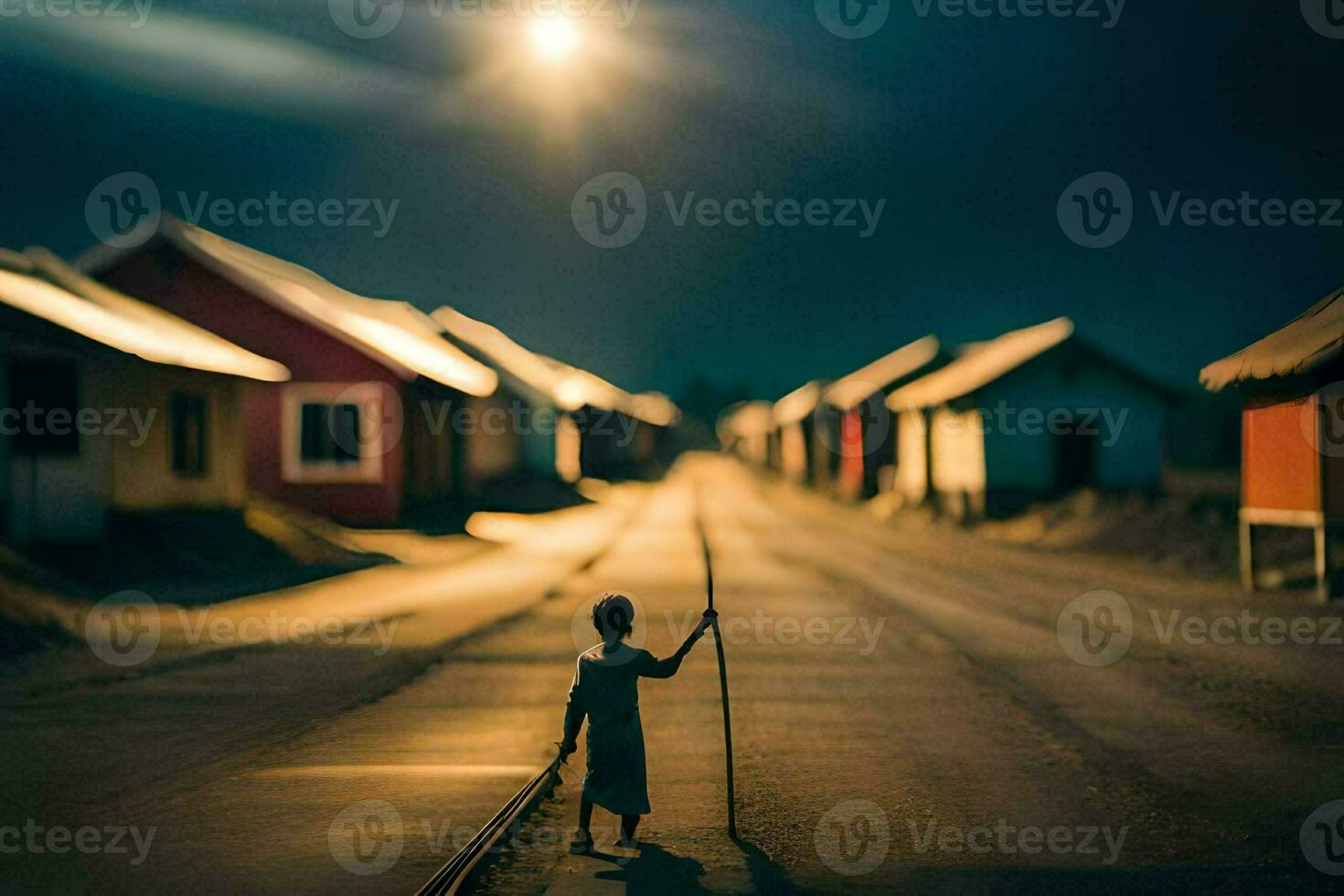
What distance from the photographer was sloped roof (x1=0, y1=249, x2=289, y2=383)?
1744cm

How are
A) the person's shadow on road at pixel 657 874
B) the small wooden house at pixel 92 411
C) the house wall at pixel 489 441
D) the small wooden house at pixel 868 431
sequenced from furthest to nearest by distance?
the small wooden house at pixel 868 431, the house wall at pixel 489 441, the small wooden house at pixel 92 411, the person's shadow on road at pixel 657 874

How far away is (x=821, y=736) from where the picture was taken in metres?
8.17

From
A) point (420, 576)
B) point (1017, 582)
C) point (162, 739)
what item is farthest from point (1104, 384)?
point (162, 739)

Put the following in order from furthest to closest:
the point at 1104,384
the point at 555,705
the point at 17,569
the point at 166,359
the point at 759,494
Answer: the point at 759,494
the point at 1104,384
the point at 166,359
the point at 17,569
the point at 555,705

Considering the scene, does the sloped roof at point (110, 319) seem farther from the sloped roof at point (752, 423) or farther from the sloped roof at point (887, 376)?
the sloped roof at point (752, 423)

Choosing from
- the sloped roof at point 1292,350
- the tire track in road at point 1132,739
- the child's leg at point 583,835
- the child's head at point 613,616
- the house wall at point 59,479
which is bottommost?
the tire track in road at point 1132,739

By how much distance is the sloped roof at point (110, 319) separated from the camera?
17438mm

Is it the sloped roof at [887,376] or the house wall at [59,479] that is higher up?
Result: the sloped roof at [887,376]

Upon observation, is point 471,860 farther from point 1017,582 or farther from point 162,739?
point 1017,582

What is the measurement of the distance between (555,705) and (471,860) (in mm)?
3614

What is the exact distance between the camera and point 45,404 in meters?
18.5

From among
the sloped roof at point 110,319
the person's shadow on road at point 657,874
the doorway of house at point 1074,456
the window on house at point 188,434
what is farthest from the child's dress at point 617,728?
the doorway of house at point 1074,456

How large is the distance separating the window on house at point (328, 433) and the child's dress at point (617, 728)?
23605 mm

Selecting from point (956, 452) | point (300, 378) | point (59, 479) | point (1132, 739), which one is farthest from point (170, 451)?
point (956, 452)
